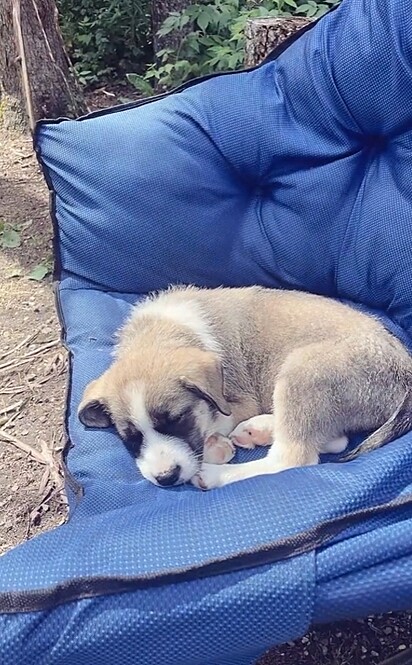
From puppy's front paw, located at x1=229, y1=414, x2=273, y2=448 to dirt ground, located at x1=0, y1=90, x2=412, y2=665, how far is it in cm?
69

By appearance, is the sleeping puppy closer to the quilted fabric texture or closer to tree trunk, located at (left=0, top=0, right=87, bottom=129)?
the quilted fabric texture

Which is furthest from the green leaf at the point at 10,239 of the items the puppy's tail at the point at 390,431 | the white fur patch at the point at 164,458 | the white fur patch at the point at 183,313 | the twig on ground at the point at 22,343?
the puppy's tail at the point at 390,431

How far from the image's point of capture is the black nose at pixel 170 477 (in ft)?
8.75

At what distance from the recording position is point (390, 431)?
2.61m

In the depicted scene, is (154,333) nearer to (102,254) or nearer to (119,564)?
(102,254)

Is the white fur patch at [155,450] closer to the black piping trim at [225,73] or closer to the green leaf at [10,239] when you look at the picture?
the black piping trim at [225,73]

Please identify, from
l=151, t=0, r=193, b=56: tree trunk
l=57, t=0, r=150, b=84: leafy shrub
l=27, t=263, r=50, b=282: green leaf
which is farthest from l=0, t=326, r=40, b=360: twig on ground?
l=57, t=0, r=150, b=84: leafy shrub

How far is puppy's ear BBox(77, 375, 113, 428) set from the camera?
2.89 meters

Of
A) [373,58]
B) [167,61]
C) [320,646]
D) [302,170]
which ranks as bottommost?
[320,646]

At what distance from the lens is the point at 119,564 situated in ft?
6.94

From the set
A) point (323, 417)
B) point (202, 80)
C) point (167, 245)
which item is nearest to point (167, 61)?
point (202, 80)

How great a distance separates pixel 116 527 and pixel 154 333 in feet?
3.33

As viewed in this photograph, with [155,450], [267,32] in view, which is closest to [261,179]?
[267,32]

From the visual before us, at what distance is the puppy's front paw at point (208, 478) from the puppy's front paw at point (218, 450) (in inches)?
4.0
